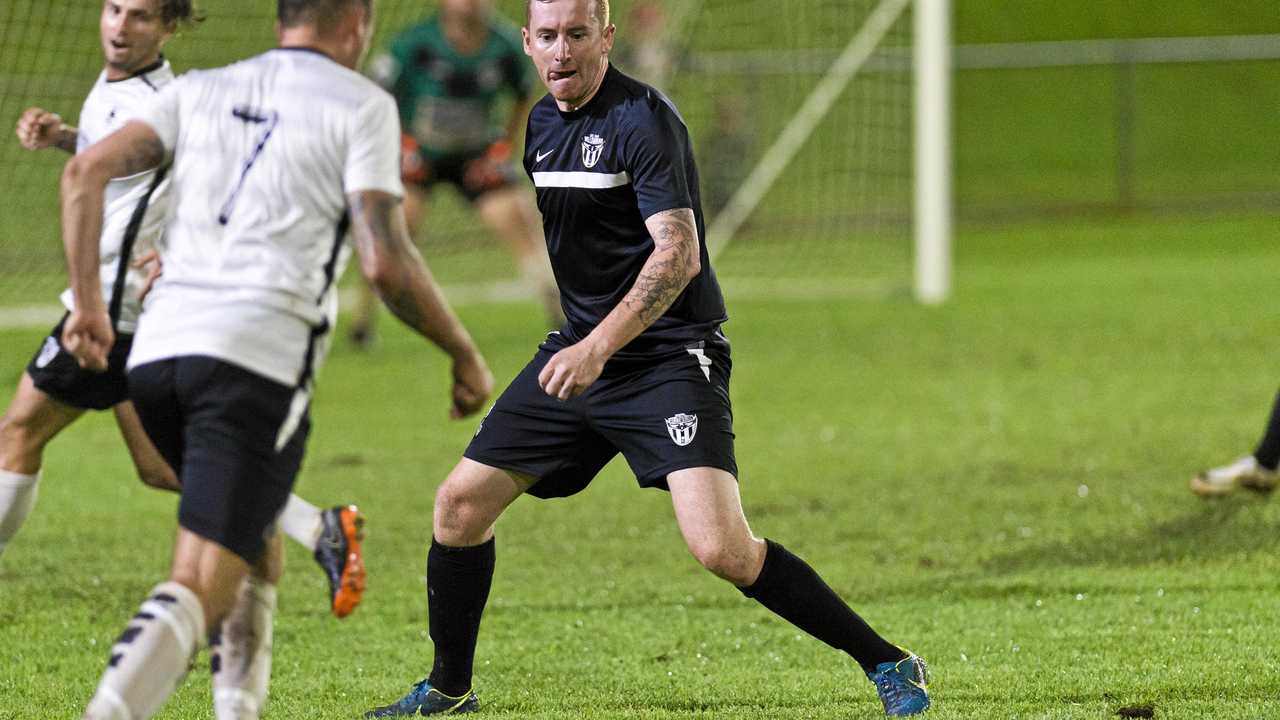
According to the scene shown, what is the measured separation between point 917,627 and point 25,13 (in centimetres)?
729

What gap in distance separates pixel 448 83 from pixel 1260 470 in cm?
666

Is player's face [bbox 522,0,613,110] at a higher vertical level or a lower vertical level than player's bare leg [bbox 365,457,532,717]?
higher

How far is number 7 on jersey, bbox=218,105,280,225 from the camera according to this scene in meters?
3.58

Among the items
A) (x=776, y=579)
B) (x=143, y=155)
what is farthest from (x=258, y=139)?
(x=776, y=579)

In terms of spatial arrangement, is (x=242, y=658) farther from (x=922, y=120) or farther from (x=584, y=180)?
(x=922, y=120)

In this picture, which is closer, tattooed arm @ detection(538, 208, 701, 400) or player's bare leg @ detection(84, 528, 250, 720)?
player's bare leg @ detection(84, 528, 250, 720)

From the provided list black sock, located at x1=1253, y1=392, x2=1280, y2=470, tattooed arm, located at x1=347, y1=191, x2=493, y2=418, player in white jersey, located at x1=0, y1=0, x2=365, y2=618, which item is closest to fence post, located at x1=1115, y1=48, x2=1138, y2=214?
black sock, located at x1=1253, y1=392, x2=1280, y2=470

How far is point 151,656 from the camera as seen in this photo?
10.9ft

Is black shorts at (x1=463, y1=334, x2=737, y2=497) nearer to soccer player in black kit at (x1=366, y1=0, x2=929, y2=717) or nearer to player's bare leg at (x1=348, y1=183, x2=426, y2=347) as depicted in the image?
soccer player in black kit at (x1=366, y1=0, x2=929, y2=717)

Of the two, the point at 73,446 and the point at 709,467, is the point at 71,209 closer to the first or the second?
the point at 709,467

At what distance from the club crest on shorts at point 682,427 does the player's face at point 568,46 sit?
32.3 inches

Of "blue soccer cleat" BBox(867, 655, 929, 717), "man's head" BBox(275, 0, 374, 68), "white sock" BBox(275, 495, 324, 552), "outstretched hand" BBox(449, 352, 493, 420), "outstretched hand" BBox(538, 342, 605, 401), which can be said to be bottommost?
"blue soccer cleat" BBox(867, 655, 929, 717)

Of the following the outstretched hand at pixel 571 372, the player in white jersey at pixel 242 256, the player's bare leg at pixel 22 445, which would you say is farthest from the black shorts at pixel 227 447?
the player's bare leg at pixel 22 445

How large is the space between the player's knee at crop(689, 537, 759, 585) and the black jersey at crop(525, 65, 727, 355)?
526 millimetres
